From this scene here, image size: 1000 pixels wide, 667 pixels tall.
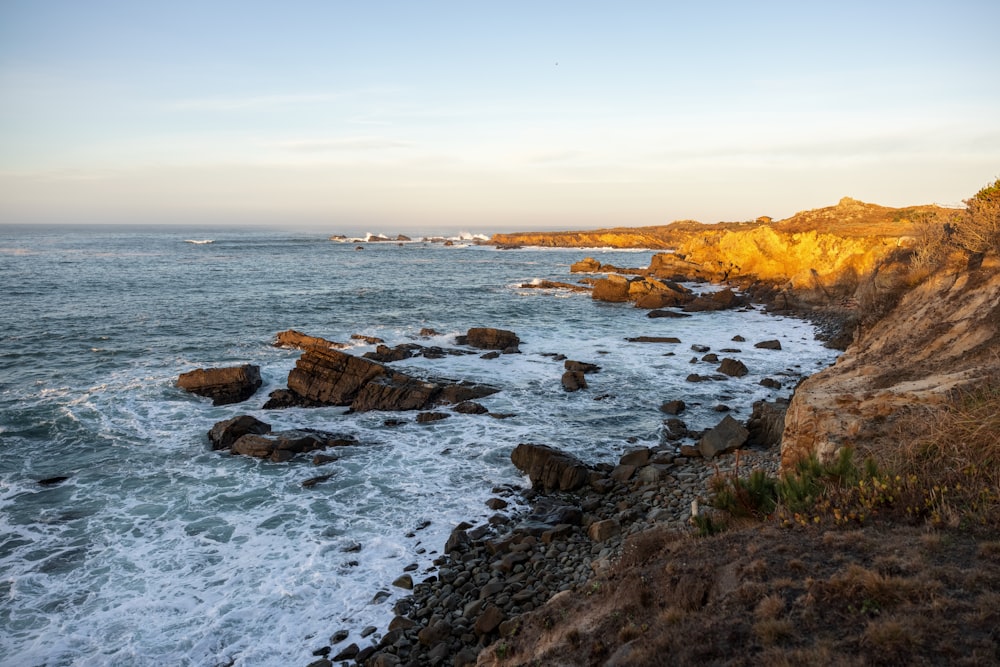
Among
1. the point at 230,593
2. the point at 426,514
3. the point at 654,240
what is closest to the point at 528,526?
the point at 426,514

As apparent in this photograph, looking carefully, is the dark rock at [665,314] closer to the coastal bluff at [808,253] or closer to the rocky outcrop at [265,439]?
the coastal bluff at [808,253]

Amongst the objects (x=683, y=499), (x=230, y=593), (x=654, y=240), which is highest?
(x=654, y=240)

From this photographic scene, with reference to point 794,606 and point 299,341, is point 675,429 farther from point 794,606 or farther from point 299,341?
point 299,341

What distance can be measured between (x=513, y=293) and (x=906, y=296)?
36.3 m

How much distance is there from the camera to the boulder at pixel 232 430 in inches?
659

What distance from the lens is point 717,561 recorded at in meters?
6.22

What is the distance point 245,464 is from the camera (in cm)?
1564

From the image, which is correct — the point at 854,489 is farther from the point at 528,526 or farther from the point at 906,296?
the point at 906,296

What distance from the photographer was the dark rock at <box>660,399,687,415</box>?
62.0ft

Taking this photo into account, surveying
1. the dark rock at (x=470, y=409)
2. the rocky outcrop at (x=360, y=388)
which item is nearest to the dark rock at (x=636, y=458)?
the dark rock at (x=470, y=409)

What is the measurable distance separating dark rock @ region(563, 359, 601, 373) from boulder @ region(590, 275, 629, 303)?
22.1 metres

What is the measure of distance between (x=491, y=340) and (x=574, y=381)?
7836mm

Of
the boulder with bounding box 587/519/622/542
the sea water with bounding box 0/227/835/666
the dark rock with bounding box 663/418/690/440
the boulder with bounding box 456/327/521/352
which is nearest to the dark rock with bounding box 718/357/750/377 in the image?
the sea water with bounding box 0/227/835/666

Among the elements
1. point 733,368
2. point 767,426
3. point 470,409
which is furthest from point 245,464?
point 733,368
